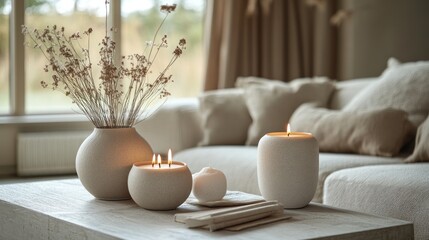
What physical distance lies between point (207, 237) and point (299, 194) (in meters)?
0.49

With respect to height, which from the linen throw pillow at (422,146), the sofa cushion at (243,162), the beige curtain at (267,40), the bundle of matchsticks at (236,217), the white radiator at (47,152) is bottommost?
the white radiator at (47,152)

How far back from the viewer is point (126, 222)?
2.10 metres

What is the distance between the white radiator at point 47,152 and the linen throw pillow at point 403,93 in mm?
2271

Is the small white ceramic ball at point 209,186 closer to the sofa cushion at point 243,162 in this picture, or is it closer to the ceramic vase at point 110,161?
the ceramic vase at point 110,161

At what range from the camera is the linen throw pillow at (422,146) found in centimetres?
319

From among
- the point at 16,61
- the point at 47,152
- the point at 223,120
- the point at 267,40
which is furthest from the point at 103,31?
the point at 223,120

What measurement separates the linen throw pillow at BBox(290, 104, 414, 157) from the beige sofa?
0.16 ft

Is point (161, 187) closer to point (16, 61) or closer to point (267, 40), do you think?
point (16, 61)

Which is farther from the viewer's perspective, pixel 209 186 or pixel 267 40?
pixel 267 40

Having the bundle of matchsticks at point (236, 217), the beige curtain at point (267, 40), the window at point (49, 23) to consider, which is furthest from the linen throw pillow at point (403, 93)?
the window at point (49, 23)

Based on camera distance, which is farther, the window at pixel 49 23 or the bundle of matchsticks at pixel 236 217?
the window at pixel 49 23

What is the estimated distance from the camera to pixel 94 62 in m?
5.70

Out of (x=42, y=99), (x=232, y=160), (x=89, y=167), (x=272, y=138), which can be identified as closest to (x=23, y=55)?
(x=42, y=99)

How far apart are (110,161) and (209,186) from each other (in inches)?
13.7
